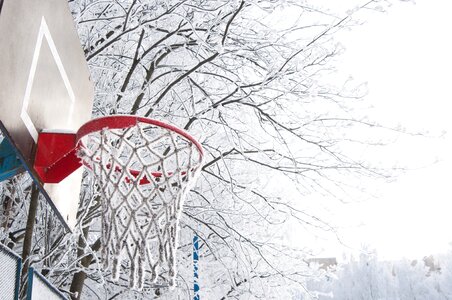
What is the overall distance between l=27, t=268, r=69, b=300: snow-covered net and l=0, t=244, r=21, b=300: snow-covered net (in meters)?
0.09

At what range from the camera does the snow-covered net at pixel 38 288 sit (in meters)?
2.67

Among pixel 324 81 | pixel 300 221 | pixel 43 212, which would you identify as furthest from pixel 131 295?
A: pixel 324 81

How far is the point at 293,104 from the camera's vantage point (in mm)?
5848

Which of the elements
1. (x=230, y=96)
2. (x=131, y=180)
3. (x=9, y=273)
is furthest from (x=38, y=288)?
(x=230, y=96)

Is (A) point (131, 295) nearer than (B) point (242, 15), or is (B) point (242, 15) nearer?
(B) point (242, 15)

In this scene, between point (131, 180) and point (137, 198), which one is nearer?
point (131, 180)

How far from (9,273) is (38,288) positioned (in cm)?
24

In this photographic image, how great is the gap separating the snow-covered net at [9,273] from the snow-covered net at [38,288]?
0.30ft

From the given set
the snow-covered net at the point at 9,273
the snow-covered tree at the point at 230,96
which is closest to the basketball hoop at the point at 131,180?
the snow-covered net at the point at 9,273

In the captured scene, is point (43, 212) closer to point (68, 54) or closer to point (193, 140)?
point (68, 54)

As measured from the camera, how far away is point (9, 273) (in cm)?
265

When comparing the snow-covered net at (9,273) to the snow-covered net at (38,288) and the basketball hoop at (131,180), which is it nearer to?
the snow-covered net at (38,288)

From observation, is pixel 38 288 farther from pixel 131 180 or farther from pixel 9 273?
pixel 131 180

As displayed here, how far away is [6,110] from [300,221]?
4.26m
